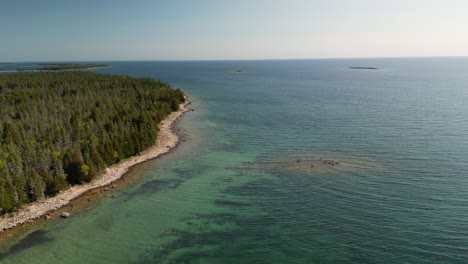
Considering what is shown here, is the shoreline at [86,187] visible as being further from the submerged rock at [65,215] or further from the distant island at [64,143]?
the submerged rock at [65,215]

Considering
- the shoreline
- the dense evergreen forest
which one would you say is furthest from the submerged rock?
the dense evergreen forest

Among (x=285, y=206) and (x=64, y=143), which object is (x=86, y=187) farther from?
(x=285, y=206)

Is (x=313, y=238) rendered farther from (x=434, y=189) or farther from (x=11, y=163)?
(x=11, y=163)

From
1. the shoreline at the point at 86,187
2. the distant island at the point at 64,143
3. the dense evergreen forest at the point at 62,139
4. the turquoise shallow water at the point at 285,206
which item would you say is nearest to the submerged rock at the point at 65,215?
the turquoise shallow water at the point at 285,206

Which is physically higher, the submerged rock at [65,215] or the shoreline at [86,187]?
the shoreline at [86,187]

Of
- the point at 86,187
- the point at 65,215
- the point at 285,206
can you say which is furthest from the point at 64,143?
the point at 285,206
